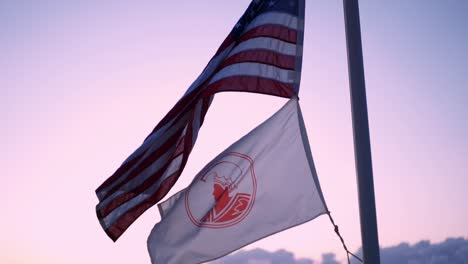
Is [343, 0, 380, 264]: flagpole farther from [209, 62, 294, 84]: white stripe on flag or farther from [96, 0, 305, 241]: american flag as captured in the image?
[209, 62, 294, 84]: white stripe on flag

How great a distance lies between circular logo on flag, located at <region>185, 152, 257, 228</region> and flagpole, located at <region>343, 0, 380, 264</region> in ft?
7.27

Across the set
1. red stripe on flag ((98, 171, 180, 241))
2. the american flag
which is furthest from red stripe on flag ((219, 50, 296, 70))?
red stripe on flag ((98, 171, 180, 241))

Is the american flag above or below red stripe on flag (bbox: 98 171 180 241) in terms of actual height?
above

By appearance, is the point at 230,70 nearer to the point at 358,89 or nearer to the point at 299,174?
the point at 299,174

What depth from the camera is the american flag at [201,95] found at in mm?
8914

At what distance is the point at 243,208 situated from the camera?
8648 millimetres

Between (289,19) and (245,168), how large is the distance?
2.29 metres

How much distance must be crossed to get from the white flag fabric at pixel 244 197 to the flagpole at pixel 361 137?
172 centimetres

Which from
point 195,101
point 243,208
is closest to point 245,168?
point 243,208

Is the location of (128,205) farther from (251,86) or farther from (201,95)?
(251,86)

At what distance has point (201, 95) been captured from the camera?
29.3ft

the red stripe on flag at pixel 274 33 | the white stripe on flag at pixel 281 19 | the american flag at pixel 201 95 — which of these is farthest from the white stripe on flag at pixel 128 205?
the white stripe on flag at pixel 281 19

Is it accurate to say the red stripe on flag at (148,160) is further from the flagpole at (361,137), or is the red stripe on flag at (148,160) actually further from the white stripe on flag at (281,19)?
the flagpole at (361,137)

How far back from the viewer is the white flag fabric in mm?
8547
